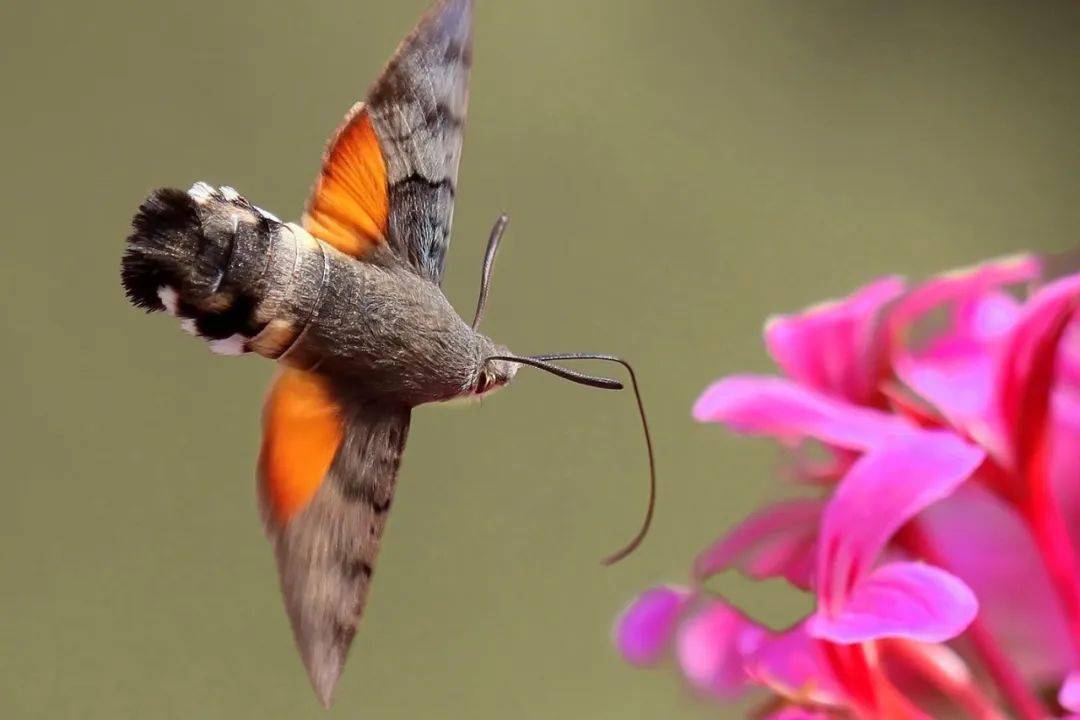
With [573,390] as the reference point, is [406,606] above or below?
below

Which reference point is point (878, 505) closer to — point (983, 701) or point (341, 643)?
point (983, 701)

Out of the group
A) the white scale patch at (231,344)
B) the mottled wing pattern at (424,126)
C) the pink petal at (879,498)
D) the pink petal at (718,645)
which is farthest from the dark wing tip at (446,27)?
the pink petal at (718,645)

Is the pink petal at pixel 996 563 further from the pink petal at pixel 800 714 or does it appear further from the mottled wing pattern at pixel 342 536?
the mottled wing pattern at pixel 342 536

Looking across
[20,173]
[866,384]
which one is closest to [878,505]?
[866,384]

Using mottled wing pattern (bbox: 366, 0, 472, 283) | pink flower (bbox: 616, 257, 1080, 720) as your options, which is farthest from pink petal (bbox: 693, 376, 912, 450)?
mottled wing pattern (bbox: 366, 0, 472, 283)

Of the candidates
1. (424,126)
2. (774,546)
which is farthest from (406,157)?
(774,546)

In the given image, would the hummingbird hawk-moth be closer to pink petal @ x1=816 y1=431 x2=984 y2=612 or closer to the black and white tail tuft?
the black and white tail tuft
